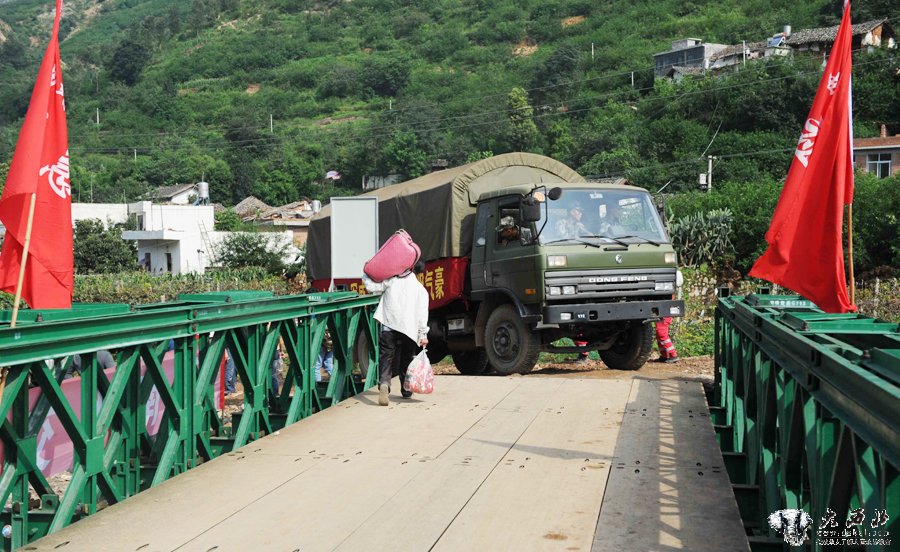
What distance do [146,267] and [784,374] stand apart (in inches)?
2756

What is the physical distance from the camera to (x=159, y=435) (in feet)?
22.4

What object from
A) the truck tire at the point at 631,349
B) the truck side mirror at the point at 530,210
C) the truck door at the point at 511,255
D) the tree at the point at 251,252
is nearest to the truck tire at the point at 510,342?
the truck door at the point at 511,255

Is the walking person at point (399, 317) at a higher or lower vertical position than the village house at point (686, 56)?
lower

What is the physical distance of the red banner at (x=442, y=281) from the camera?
14.7m

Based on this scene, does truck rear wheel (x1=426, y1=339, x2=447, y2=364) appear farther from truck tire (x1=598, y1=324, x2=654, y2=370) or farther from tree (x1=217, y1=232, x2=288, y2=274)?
tree (x1=217, y1=232, x2=288, y2=274)

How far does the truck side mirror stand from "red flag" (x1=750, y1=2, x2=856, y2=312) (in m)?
5.47

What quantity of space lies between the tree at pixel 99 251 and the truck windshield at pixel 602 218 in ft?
185

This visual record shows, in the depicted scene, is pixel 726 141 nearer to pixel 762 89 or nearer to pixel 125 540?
pixel 762 89

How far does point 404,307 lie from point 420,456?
2916mm

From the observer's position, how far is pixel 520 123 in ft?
350

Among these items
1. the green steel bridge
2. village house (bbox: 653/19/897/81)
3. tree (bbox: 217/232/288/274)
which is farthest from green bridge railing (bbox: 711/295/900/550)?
village house (bbox: 653/19/897/81)

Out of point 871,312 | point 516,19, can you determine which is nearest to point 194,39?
point 516,19

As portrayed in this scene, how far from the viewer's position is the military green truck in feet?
42.8

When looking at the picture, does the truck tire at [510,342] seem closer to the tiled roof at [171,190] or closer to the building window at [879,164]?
the building window at [879,164]
